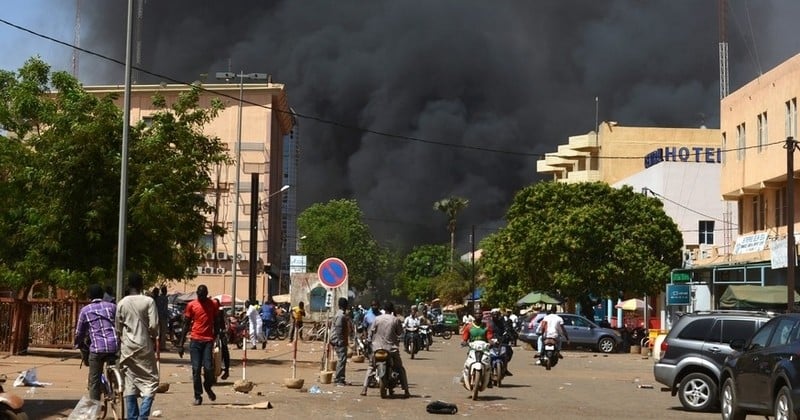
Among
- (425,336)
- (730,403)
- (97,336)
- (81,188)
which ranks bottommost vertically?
(425,336)

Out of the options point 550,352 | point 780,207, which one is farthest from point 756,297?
point 780,207

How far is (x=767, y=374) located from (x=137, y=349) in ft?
25.6

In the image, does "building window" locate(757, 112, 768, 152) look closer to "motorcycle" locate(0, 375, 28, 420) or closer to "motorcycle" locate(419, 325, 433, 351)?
"motorcycle" locate(419, 325, 433, 351)

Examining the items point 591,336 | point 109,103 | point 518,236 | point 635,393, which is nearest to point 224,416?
point 635,393

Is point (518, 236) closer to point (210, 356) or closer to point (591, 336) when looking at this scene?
point (591, 336)

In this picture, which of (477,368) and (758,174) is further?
(758,174)

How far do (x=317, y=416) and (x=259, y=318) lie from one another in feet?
87.4

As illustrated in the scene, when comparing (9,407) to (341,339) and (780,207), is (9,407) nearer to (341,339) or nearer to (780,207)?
(341,339)

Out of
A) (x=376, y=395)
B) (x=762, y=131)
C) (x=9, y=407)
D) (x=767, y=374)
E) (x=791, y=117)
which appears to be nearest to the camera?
(x=9, y=407)

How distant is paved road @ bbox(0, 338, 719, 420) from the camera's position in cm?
1720

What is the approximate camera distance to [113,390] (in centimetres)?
1384

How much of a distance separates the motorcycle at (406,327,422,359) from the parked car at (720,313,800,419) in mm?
23001

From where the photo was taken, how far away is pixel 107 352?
13.9 m

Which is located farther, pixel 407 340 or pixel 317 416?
pixel 407 340
